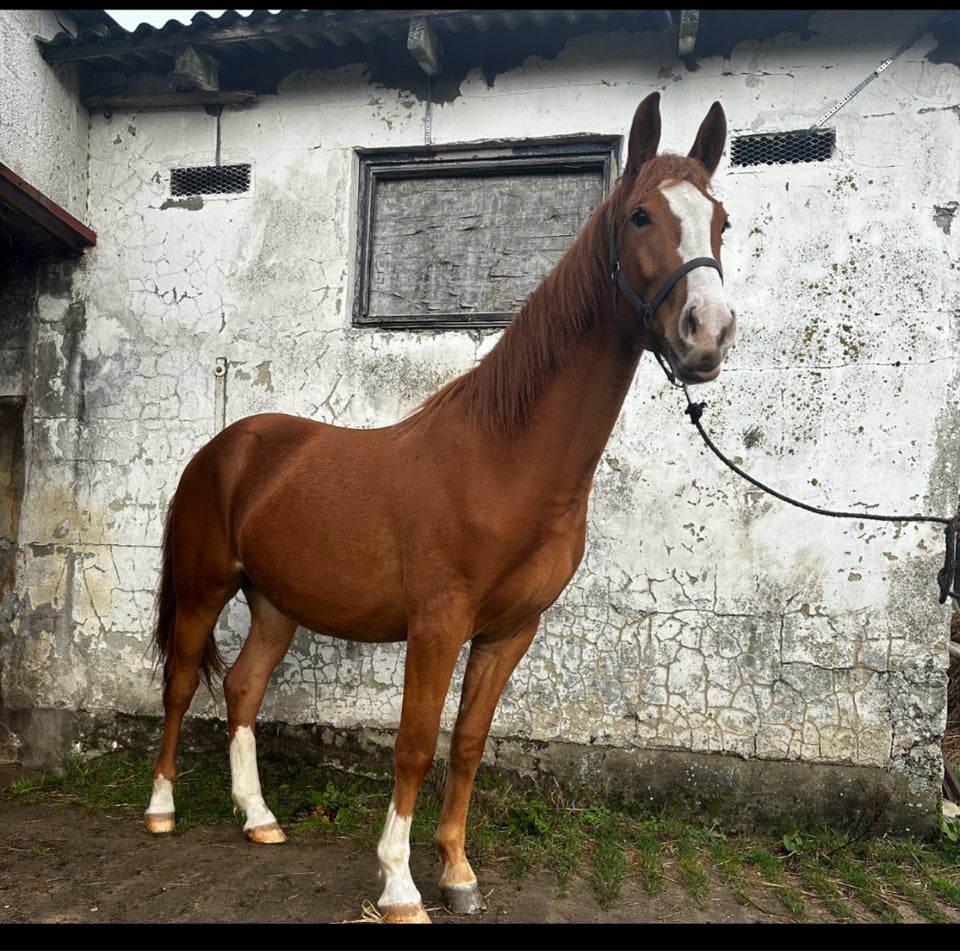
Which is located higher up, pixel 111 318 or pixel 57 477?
pixel 111 318

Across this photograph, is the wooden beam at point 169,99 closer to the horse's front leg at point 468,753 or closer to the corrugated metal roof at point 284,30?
the corrugated metal roof at point 284,30

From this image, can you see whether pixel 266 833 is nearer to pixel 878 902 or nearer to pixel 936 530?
pixel 878 902

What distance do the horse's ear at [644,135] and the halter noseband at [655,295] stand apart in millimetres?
206

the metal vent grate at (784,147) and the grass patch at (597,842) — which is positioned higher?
the metal vent grate at (784,147)

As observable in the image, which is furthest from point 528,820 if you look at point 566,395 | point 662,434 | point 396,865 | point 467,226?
point 467,226

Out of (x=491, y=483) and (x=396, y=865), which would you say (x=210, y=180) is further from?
(x=396, y=865)

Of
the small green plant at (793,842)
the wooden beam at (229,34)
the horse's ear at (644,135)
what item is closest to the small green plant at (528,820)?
the small green plant at (793,842)

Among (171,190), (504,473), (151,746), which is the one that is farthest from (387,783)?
(171,190)

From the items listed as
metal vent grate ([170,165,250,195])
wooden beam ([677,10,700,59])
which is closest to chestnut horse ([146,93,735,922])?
wooden beam ([677,10,700,59])

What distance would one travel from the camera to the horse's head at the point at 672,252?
6.67 feet

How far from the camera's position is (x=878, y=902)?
2.94 meters

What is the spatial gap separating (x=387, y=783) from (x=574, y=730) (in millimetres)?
1020

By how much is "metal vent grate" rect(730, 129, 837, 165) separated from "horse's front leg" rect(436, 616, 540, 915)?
8.86 ft

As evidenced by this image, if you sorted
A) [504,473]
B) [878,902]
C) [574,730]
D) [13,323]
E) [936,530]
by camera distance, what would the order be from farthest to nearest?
[13,323]
[574,730]
[936,530]
[878,902]
[504,473]
